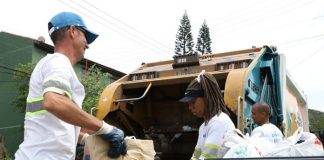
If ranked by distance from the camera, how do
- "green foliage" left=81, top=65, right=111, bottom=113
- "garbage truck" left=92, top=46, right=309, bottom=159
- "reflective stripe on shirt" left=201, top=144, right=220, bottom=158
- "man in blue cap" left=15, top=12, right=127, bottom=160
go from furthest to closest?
"green foliage" left=81, top=65, right=111, bottom=113, "garbage truck" left=92, top=46, right=309, bottom=159, "reflective stripe on shirt" left=201, top=144, right=220, bottom=158, "man in blue cap" left=15, top=12, right=127, bottom=160

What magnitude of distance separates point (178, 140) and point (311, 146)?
379cm

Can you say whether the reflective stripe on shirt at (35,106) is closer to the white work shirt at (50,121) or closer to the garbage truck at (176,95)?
the white work shirt at (50,121)

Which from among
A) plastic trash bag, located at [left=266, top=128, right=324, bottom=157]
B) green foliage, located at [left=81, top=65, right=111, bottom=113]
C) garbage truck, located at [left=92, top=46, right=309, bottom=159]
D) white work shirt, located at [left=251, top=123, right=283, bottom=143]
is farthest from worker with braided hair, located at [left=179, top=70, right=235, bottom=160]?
green foliage, located at [left=81, top=65, right=111, bottom=113]

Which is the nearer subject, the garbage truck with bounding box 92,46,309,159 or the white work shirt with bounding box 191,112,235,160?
the white work shirt with bounding box 191,112,235,160

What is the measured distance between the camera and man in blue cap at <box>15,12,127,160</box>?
6.86 feet

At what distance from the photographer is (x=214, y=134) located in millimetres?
2984

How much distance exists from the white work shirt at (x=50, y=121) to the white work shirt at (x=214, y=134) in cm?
99

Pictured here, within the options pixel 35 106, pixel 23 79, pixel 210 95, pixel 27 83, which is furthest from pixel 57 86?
pixel 23 79

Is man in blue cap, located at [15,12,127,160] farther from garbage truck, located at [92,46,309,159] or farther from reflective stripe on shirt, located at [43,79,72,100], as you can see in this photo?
garbage truck, located at [92,46,309,159]

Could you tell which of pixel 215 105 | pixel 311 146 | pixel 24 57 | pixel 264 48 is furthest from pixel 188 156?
pixel 24 57

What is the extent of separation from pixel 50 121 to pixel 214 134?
3.85 feet

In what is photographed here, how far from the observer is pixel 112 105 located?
5762mm

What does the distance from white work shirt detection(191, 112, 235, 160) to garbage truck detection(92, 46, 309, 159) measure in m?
2.17

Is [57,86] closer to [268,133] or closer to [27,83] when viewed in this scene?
[268,133]
